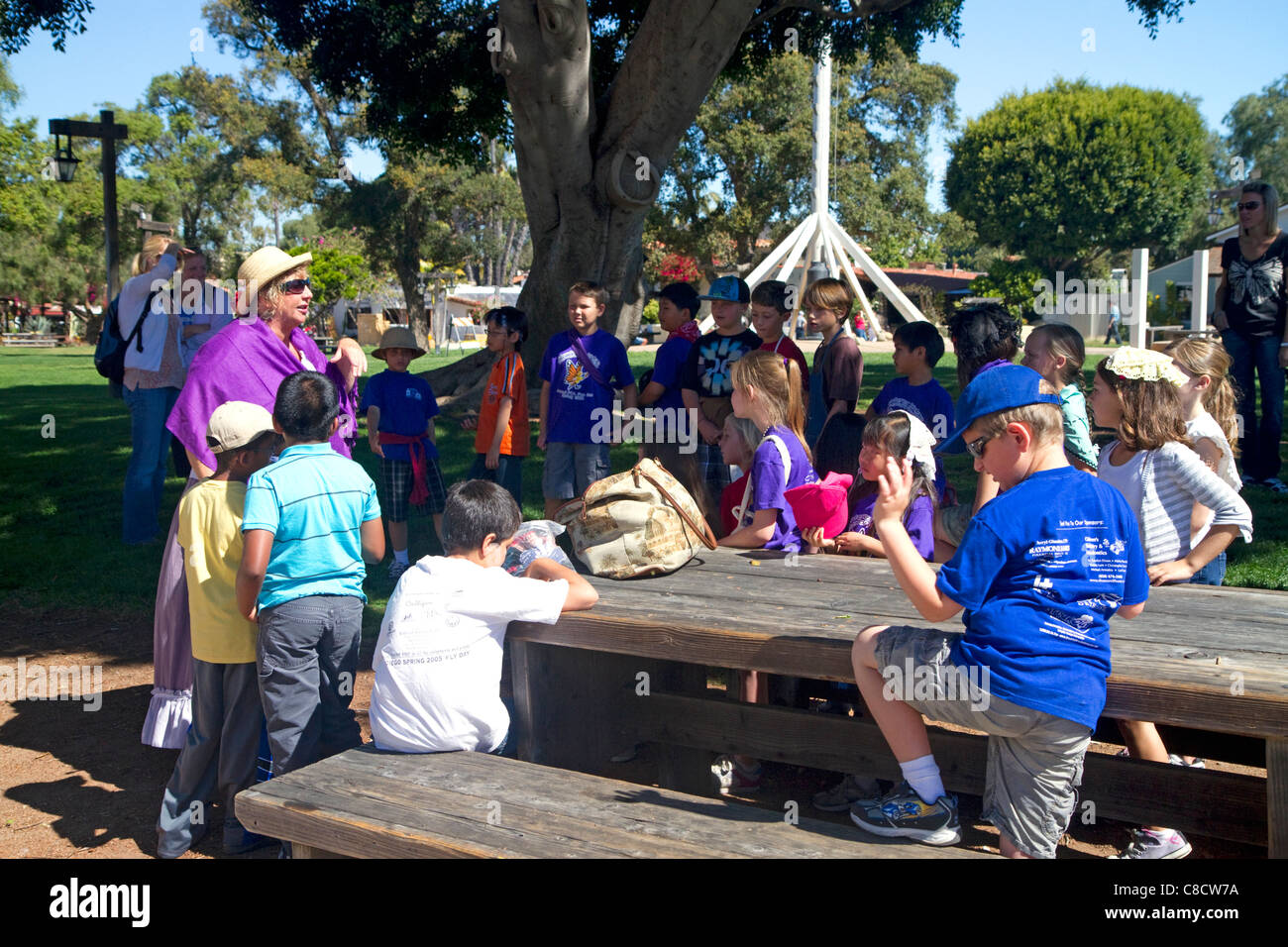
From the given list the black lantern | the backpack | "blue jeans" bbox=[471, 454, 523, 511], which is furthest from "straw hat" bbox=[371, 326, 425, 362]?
the black lantern

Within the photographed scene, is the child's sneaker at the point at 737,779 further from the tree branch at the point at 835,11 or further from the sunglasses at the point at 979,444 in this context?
the tree branch at the point at 835,11

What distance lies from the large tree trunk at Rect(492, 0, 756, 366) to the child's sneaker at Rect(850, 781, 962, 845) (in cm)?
720

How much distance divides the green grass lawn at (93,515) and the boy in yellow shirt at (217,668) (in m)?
2.19

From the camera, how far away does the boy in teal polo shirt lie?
3.70 metres

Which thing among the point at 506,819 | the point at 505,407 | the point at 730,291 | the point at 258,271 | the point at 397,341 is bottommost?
the point at 506,819

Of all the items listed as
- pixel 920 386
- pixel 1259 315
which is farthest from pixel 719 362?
pixel 1259 315

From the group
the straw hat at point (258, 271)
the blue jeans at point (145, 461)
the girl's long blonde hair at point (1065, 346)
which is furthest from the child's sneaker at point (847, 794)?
the blue jeans at point (145, 461)

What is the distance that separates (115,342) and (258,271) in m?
3.71

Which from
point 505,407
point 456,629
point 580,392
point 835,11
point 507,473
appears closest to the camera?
point 456,629

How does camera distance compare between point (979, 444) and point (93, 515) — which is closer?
point (979, 444)

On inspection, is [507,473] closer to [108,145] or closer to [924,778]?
[924,778]

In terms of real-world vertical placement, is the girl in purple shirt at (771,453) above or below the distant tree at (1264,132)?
below

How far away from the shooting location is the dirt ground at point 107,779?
3.93m
